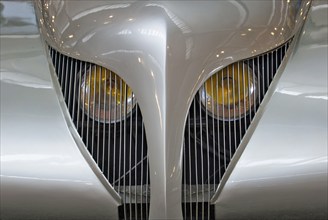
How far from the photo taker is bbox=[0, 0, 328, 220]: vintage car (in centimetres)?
160

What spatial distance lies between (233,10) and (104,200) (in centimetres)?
67

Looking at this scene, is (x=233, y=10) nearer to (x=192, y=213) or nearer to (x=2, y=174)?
(x=192, y=213)

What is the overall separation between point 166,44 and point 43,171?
0.48 metres

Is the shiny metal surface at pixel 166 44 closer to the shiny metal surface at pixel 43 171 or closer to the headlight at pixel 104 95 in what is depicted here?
the headlight at pixel 104 95

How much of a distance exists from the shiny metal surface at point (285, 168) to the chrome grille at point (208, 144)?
6 cm

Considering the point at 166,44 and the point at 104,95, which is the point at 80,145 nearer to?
the point at 104,95

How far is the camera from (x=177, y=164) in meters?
1.60

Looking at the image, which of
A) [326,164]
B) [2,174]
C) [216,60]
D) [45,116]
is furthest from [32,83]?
[326,164]

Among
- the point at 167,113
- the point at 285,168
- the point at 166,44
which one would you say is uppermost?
the point at 166,44

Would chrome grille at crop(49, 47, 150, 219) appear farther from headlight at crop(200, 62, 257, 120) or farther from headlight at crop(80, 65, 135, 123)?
headlight at crop(200, 62, 257, 120)

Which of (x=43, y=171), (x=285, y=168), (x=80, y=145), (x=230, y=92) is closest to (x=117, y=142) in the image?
(x=80, y=145)

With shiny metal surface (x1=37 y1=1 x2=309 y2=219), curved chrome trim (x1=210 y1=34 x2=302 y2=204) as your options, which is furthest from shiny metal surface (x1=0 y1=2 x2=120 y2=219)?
curved chrome trim (x1=210 y1=34 x2=302 y2=204)

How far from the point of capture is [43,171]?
1610mm

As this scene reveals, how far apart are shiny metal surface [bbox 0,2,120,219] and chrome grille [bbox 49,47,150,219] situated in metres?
0.06
